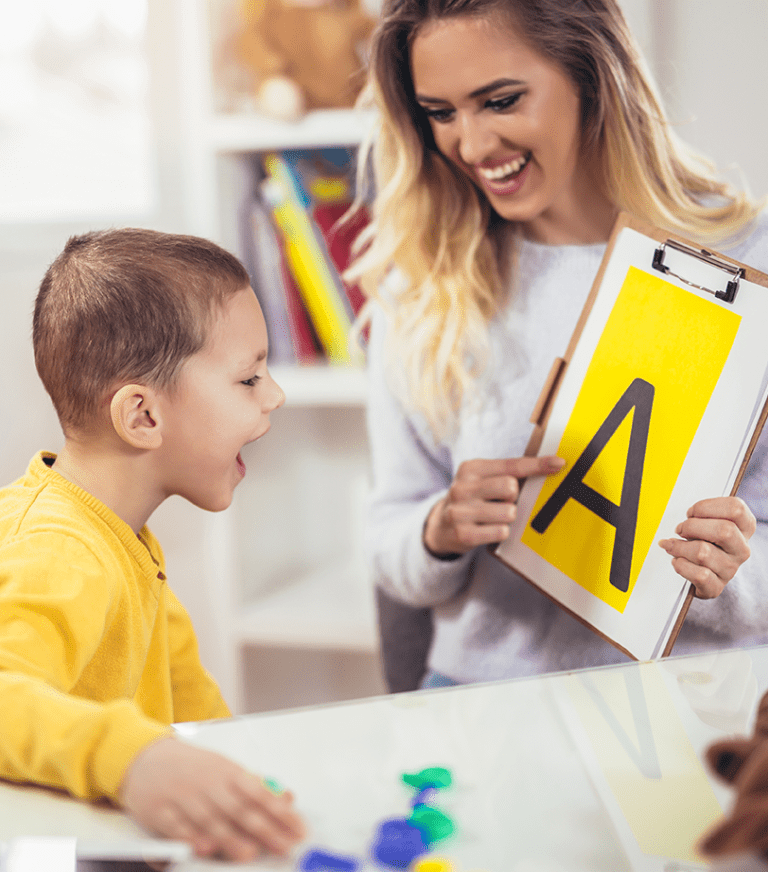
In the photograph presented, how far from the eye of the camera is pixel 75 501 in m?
0.62

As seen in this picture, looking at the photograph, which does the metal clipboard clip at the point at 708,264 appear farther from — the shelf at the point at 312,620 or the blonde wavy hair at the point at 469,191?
the shelf at the point at 312,620

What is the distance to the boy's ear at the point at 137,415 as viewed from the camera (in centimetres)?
62

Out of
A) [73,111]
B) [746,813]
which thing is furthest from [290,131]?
[746,813]

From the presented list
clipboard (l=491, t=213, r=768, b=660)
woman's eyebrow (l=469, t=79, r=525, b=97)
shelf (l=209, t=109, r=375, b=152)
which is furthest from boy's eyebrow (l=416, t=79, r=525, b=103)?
shelf (l=209, t=109, r=375, b=152)

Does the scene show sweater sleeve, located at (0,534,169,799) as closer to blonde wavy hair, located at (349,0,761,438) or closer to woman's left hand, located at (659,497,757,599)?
woman's left hand, located at (659,497,757,599)

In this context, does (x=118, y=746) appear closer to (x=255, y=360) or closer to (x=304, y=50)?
(x=255, y=360)

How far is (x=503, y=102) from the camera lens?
842 mm

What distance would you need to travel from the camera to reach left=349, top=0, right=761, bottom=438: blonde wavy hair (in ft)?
2.80

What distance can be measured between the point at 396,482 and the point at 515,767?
2.02ft

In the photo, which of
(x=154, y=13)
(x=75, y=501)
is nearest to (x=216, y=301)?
(x=75, y=501)

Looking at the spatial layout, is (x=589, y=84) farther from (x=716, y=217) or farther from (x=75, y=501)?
(x=75, y=501)

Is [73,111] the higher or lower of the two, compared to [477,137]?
lower

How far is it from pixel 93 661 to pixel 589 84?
0.69 metres

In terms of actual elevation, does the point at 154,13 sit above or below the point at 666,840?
above
